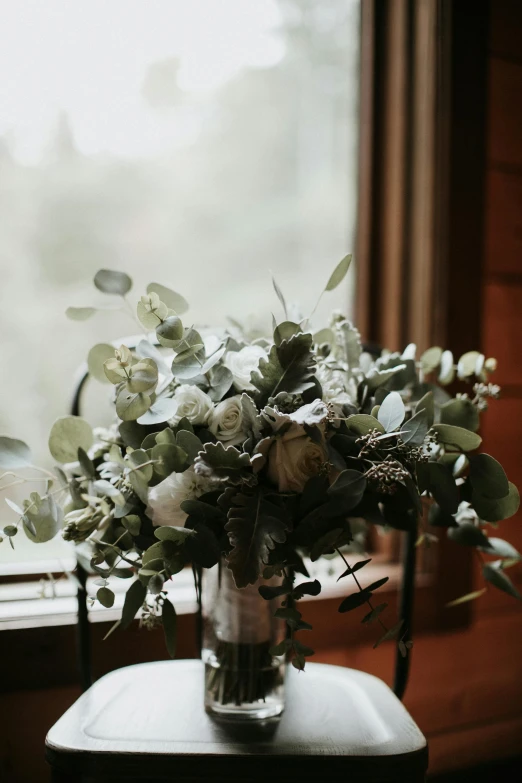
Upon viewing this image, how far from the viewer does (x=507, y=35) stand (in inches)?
57.1

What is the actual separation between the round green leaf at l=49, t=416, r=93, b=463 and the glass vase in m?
0.23

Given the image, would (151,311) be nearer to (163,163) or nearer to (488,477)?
(488,477)

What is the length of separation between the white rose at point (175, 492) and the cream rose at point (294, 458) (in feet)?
0.25

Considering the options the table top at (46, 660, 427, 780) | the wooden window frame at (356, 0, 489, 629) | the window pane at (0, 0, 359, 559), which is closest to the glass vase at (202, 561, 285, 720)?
the table top at (46, 660, 427, 780)

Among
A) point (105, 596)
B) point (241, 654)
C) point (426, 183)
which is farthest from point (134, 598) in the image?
point (426, 183)

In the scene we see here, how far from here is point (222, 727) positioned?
0.80m

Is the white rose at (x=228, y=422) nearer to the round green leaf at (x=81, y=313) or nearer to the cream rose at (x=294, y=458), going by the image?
the cream rose at (x=294, y=458)

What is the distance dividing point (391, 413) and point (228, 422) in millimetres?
178

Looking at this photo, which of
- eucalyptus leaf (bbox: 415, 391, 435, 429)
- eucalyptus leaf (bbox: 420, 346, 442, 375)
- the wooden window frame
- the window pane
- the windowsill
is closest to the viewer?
eucalyptus leaf (bbox: 415, 391, 435, 429)

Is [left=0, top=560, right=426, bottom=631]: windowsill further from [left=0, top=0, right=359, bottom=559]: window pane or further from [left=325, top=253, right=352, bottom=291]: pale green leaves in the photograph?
[left=325, top=253, right=352, bottom=291]: pale green leaves

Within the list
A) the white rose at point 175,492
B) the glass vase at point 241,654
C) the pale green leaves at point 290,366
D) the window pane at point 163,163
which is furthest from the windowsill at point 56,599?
the pale green leaves at point 290,366

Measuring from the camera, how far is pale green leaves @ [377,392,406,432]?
0.73 m

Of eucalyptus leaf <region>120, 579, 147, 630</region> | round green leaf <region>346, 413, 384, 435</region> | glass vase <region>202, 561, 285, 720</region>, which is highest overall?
round green leaf <region>346, 413, 384, 435</region>

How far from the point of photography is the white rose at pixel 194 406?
74 centimetres
